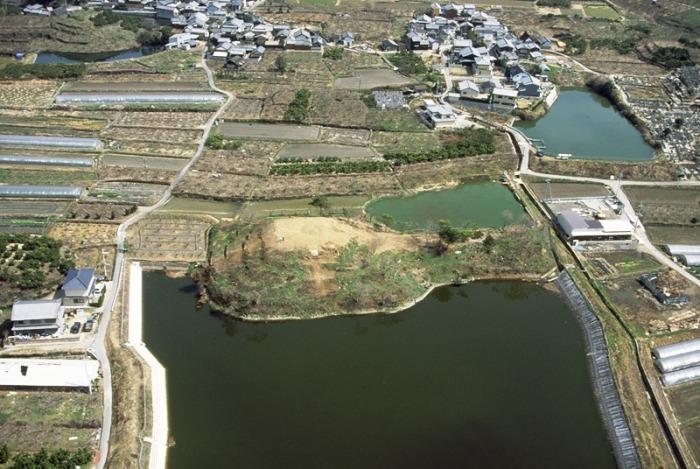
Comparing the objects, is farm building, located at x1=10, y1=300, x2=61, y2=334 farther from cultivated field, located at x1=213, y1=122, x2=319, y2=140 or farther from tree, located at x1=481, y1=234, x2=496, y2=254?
tree, located at x1=481, y1=234, x2=496, y2=254

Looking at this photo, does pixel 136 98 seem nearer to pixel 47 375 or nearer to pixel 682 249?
pixel 47 375

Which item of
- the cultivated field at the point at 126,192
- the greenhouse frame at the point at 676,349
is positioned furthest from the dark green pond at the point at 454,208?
the cultivated field at the point at 126,192

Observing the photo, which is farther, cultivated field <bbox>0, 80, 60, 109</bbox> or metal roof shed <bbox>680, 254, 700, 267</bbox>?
cultivated field <bbox>0, 80, 60, 109</bbox>

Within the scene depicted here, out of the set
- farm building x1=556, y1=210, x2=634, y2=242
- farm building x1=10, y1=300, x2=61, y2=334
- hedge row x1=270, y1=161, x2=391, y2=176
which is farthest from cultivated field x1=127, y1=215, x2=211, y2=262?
farm building x1=556, y1=210, x2=634, y2=242

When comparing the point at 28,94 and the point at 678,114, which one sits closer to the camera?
the point at 28,94

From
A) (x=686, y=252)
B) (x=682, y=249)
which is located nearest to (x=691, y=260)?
(x=686, y=252)

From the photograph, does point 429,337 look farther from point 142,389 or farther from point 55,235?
point 55,235

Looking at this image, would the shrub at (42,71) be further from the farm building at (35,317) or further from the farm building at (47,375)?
the farm building at (47,375)
